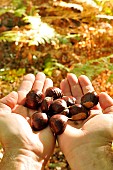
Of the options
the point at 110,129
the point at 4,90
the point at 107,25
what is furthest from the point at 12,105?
the point at 107,25

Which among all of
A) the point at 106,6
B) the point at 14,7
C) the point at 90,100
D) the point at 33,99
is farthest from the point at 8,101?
the point at 14,7

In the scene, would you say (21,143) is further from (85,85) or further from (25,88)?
(85,85)

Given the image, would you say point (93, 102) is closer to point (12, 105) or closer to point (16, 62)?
point (12, 105)

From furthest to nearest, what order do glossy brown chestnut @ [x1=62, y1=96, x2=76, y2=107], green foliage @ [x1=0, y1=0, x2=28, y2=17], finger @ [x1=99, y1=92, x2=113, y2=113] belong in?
green foliage @ [x1=0, y1=0, x2=28, y2=17] → glossy brown chestnut @ [x1=62, y1=96, x2=76, y2=107] → finger @ [x1=99, y1=92, x2=113, y2=113]

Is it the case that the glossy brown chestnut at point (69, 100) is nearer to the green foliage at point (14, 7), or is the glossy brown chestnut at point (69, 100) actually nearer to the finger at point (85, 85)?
the finger at point (85, 85)

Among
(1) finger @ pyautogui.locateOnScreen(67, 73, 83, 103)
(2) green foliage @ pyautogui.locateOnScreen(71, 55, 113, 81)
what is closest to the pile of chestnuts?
(1) finger @ pyautogui.locateOnScreen(67, 73, 83, 103)

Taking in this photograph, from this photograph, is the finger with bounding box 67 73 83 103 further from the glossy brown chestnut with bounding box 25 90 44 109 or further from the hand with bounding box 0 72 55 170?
the hand with bounding box 0 72 55 170
